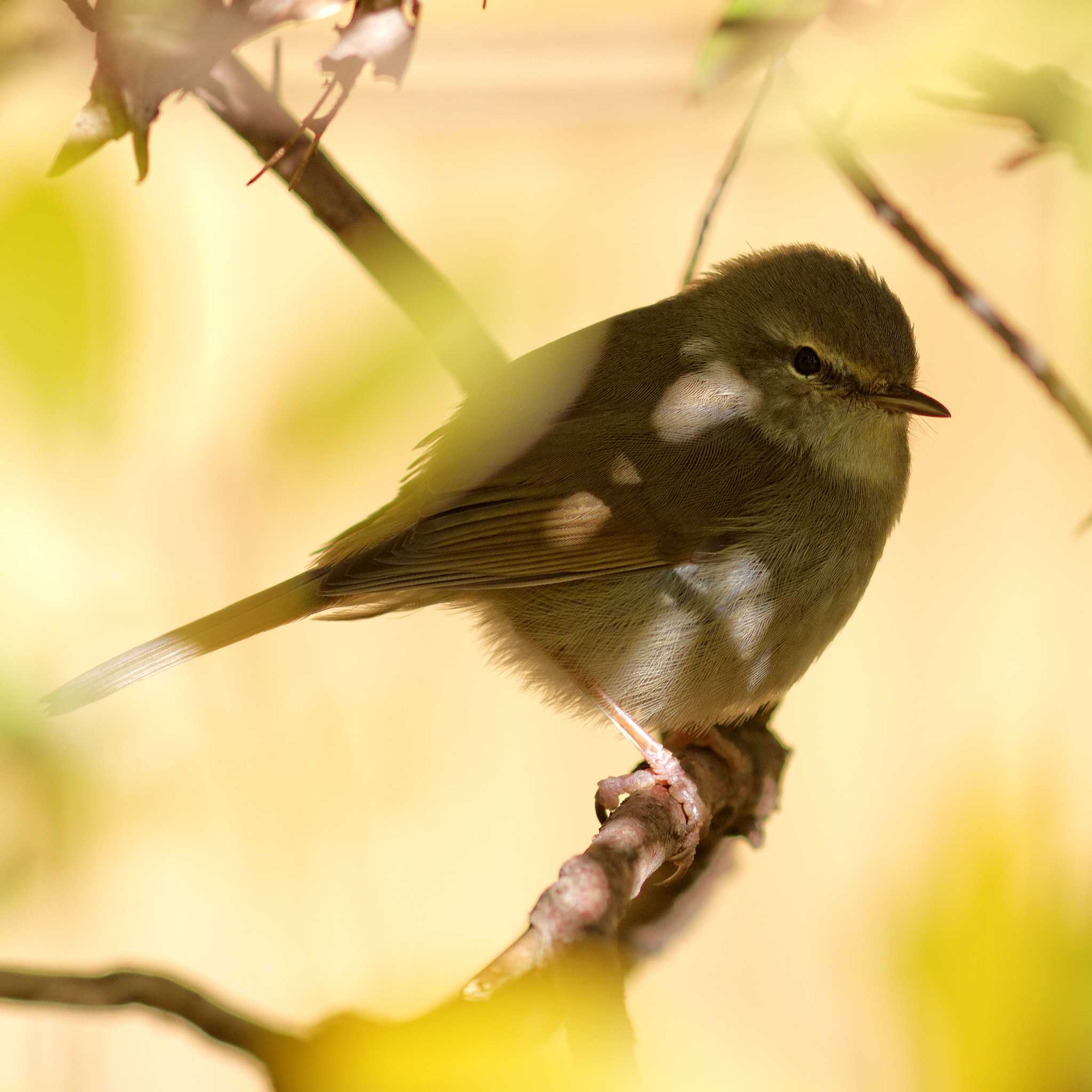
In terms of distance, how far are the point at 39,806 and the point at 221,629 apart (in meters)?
1.29

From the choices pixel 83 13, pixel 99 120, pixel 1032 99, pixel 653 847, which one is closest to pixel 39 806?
pixel 99 120

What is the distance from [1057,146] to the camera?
4.87 ft

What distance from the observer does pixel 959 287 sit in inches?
82.9

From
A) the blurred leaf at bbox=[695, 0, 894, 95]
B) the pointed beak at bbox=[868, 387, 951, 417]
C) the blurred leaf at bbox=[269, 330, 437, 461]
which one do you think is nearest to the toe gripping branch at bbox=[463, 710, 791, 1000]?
the blurred leaf at bbox=[269, 330, 437, 461]

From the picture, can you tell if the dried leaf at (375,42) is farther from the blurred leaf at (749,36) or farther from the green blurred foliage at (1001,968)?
the green blurred foliage at (1001,968)

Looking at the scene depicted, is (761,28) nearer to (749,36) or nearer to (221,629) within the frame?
(749,36)

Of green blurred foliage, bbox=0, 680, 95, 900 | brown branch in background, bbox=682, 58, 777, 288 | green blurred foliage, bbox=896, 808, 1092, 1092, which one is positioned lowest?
green blurred foliage, bbox=896, 808, 1092, 1092

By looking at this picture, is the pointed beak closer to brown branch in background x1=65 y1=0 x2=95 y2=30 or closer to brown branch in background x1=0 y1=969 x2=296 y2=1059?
brown branch in background x1=65 y1=0 x2=95 y2=30

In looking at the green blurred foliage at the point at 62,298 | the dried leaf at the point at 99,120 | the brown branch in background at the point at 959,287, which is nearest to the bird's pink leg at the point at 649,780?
the brown branch in background at the point at 959,287

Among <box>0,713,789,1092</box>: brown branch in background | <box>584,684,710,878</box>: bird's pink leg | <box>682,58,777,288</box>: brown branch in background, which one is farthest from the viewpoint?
<box>584,684,710,878</box>: bird's pink leg

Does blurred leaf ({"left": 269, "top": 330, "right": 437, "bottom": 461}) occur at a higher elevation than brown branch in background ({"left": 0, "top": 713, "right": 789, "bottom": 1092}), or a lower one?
higher

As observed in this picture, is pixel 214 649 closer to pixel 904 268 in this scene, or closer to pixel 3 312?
pixel 3 312

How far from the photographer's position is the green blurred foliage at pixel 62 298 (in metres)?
0.78

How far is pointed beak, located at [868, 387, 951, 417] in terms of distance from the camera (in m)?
2.68
